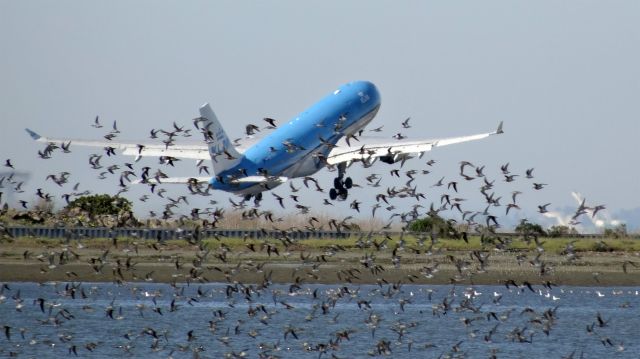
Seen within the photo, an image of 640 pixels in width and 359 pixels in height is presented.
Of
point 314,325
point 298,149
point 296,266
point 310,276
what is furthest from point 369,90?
point 314,325

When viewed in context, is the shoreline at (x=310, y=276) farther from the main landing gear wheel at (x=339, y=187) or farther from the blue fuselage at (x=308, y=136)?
the main landing gear wheel at (x=339, y=187)

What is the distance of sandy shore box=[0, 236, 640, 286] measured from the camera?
6888 centimetres

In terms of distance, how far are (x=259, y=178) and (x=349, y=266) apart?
6.74 meters

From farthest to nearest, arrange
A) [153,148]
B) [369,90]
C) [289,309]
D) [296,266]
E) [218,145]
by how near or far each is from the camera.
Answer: [369,90] → [153,148] → [218,145] → [296,266] → [289,309]

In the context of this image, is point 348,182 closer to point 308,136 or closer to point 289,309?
point 308,136

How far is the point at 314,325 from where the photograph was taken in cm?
5547

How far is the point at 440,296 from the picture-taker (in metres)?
65.0

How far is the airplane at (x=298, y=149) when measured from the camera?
265 feet

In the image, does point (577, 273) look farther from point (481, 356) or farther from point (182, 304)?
point (481, 356)

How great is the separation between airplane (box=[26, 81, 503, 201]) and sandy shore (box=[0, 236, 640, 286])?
4103mm

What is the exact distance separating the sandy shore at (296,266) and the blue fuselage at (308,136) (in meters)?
4.57

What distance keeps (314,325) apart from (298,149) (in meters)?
27.5

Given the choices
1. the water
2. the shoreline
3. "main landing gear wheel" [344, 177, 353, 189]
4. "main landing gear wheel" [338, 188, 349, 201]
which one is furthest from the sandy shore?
"main landing gear wheel" [344, 177, 353, 189]

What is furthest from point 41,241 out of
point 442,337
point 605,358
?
point 605,358
